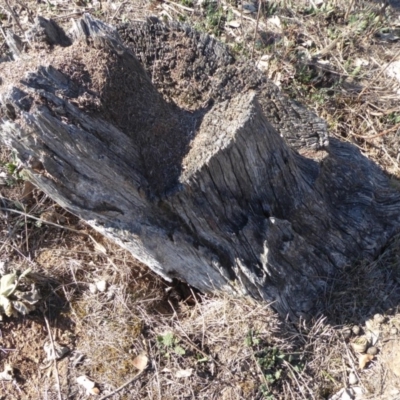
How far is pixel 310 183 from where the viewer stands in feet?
8.23

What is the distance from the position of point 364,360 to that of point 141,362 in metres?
1.31

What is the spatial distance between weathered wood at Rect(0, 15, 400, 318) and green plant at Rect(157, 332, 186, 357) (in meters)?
0.34

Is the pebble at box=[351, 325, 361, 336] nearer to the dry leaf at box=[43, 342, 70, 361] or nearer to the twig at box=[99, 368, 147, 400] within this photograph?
the twig at box=[99, 368, 147, 400]

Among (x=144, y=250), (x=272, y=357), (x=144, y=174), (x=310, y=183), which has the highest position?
(x=144, y=174)

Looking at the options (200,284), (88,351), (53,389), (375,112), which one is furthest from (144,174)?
(375,112)

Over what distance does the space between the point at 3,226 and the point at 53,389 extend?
1.22 metres

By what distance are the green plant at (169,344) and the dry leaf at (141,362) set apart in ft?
0.40

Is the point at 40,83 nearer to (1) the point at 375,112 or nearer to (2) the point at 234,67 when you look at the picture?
(2) the point at 234,67

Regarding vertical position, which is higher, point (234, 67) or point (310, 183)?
point (234, 67)

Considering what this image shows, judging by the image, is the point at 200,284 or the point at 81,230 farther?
the point at 81,230

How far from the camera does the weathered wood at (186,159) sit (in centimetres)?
185

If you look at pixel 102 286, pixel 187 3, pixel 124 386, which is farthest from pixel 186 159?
pixel 187 3

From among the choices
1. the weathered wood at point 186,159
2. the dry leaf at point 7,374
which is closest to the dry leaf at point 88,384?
the dry leaf at point 7,374

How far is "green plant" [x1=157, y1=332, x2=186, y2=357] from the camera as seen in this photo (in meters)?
2.69
